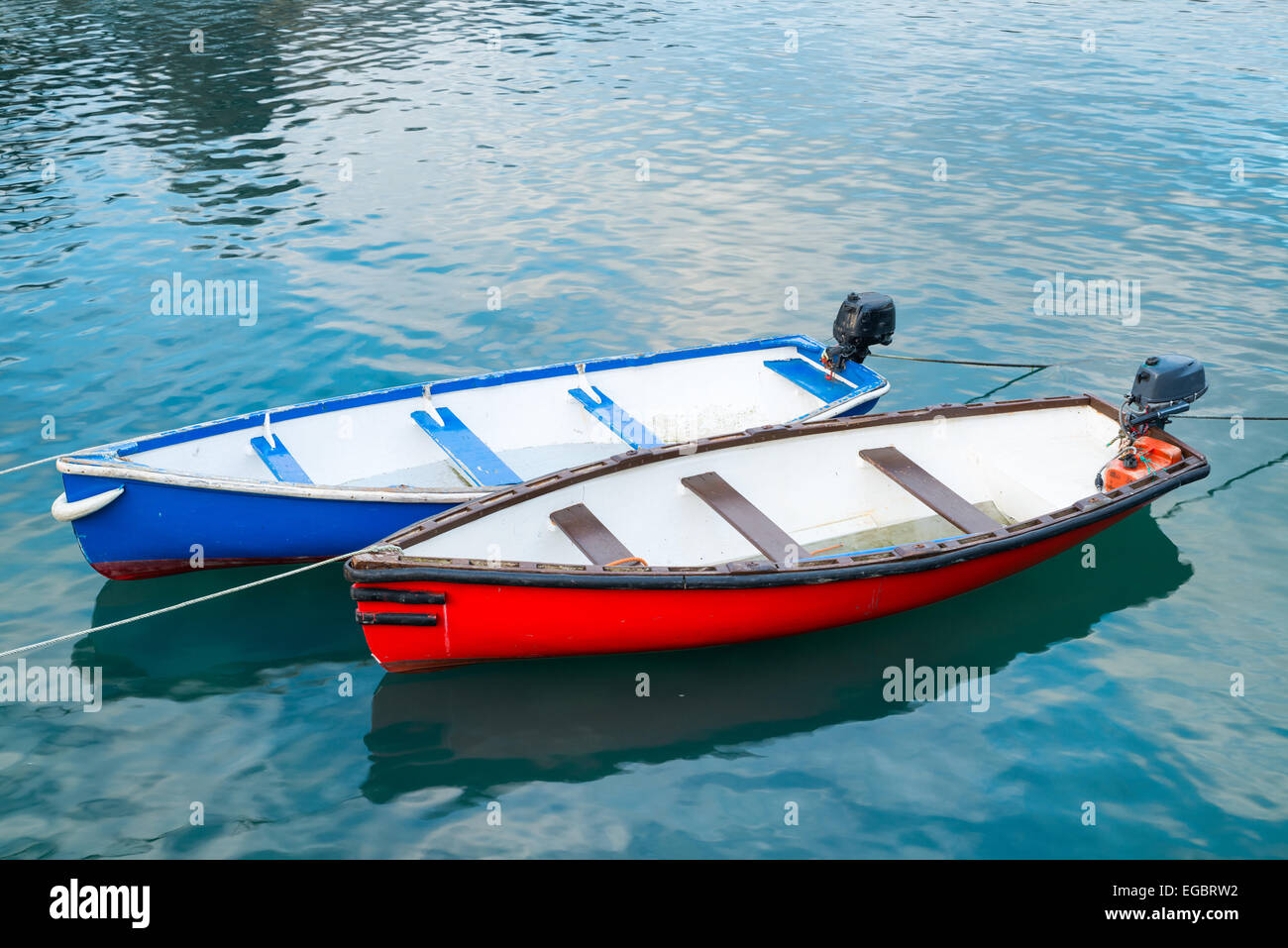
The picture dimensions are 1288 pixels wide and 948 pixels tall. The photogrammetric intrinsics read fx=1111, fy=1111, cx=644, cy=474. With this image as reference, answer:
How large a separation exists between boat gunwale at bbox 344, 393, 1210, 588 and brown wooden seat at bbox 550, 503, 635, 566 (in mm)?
285

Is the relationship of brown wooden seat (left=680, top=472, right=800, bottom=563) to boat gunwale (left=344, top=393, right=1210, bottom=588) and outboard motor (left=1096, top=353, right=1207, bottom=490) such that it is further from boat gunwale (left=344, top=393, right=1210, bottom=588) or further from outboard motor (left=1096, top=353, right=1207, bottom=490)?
outboard motor (left=1096, top=353, right=1207, bottom=490)

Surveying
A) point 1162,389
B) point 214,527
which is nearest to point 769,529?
point 1162,389

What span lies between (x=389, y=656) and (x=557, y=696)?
4.79 ft

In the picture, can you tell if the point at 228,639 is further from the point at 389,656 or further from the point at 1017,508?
the point at 1017,508

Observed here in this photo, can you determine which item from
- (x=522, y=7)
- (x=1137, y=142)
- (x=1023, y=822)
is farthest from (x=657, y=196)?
(x=522, y=7)

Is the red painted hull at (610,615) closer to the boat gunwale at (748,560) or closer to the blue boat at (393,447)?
the boat gunwale at (748,560)

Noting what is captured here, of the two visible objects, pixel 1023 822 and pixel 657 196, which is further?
pixel 657 196

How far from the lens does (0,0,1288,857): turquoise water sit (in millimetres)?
8602

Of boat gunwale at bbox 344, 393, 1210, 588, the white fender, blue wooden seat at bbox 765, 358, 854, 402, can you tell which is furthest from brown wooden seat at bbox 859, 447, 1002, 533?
the white fender

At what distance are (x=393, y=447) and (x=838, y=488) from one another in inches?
191

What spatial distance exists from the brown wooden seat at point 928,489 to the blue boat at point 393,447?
3.24ft

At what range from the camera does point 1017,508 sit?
39.5ft

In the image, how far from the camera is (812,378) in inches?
528
